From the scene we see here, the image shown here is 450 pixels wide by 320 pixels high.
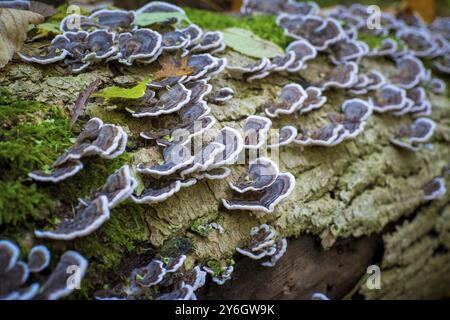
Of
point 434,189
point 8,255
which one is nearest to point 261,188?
point 8,255

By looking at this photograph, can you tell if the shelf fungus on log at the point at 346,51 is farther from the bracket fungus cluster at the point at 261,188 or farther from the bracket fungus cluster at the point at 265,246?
the bracket fungus cluster at the point at 265,246

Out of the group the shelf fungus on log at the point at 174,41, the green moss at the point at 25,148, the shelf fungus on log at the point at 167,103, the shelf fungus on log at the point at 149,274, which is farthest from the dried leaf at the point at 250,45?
Result: the shelf fungus on log at the point at 149,274

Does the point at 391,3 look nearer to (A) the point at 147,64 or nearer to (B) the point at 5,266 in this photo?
(A) the point at 147,64

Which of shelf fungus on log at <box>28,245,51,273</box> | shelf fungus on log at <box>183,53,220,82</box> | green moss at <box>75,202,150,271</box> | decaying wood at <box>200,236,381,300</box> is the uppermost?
shelf fungus on log at <box>183,53,220,82</box>

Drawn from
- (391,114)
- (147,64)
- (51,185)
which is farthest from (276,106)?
(51,185)

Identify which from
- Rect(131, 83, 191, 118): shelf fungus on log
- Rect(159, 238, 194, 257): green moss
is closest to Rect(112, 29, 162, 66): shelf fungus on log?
Rect(131, 83, 191, 118): shelf fungus on log

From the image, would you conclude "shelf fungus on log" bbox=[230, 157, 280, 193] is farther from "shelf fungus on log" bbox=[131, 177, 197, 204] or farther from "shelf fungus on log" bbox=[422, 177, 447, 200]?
"shelf fungus on log" bbox=[422, 177, 447, 200]
